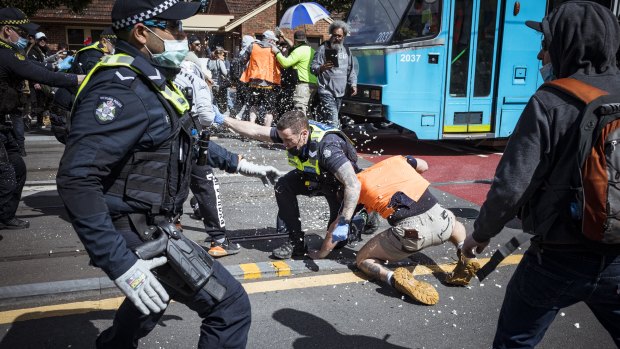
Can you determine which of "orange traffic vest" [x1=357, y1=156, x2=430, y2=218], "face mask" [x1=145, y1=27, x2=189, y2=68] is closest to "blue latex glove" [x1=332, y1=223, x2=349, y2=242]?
"orange traffic vest" [x1=357, y1=156, x2=430, y2=218]

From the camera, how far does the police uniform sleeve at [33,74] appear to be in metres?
4.85

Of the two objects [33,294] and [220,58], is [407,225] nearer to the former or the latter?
[33,294]

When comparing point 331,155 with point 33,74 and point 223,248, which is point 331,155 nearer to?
point 223,248

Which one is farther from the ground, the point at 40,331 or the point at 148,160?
the point at 148,160

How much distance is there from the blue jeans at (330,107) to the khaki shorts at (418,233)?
201 inches

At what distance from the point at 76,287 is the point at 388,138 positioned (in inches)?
330

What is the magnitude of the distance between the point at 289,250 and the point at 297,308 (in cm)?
90

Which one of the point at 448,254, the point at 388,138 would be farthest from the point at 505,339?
the point at 388,138

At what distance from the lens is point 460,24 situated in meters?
8.51

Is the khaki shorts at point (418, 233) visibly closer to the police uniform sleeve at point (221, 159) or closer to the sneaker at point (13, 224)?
the police uniform sleeve at point (221, 159)

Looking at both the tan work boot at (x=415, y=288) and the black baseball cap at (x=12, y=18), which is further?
the black baseball cap at (x=12, y=18)

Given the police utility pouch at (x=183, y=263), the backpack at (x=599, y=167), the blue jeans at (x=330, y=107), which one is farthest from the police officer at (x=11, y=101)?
the blue jeans at (x=330, y=107)

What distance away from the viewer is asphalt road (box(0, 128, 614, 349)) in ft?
10.3

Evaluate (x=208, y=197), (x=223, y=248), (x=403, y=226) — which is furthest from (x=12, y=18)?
(x=403, y=226)
